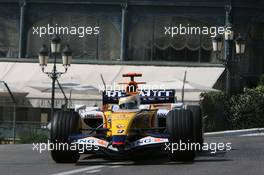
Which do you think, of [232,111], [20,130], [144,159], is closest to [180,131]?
[144,159]

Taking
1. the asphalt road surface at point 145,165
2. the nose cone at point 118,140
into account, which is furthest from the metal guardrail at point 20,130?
the nose cone at point 118,140

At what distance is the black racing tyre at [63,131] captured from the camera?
14938mm

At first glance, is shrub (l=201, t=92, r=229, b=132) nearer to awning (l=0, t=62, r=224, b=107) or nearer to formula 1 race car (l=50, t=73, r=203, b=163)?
awning (l=0, t=62, r=224, b=107)

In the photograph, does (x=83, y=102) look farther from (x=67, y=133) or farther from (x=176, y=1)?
(x=67, y=133)

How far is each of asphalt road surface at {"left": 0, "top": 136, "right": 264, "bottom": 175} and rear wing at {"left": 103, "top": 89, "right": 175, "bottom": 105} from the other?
1249 millimetres

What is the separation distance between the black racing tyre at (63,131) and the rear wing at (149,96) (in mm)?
2152

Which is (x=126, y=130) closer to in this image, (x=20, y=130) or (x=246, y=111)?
(x=20, y=130)

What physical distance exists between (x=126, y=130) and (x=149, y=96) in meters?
3.09

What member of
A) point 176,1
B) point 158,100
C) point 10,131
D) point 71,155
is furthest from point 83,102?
point 71,155

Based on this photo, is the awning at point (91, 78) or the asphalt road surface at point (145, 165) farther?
the awning at point (91, 78)

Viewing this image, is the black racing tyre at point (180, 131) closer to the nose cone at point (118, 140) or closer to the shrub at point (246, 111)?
the nose cone at point (118, 140)

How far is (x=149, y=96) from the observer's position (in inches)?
695

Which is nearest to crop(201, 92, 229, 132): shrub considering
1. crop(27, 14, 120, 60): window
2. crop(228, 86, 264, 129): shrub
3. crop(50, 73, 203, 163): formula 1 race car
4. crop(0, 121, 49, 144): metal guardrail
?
crop(228, 86, 264, 129): shrub

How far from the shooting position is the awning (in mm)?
33500
